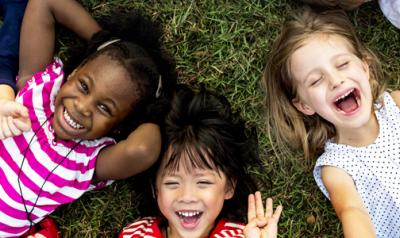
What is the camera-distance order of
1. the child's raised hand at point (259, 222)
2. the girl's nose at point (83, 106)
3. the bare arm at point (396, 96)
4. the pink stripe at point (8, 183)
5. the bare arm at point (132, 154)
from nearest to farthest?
the child's raised hand at point (259, 222) → the girl's nose at point (83, 106) → the bare arm at point (132, 154) → the pink stripe at point (8, 183) → the bare arm at point (396, 96)

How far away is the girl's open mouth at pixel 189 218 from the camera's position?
2658 mm

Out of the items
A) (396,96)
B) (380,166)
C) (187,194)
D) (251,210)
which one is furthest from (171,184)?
(396,96)

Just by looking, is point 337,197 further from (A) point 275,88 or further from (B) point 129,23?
(B) point 129,23

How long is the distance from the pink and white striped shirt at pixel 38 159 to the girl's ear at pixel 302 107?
94 centimetres

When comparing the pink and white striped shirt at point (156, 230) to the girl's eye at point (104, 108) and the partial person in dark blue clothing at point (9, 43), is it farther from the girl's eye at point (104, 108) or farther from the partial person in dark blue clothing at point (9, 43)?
the partial person in dark blue clothing at point (9, 43)

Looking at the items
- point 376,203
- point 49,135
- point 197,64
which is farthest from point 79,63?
point 376,203

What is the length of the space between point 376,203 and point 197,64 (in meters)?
1.09

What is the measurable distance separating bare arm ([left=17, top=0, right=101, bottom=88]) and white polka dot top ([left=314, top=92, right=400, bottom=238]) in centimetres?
131

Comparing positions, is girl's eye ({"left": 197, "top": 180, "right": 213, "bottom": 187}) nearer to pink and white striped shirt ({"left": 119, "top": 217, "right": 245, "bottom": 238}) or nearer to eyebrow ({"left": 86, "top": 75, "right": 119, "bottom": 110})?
pink and white striped shirt ({"left": 119, "top": 217, "right": 245, "bottom": 238})

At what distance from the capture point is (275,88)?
293cm

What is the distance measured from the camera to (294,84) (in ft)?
9.12

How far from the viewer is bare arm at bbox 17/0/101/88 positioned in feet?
9.12

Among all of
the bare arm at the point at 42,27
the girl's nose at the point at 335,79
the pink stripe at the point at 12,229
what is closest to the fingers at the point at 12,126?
the bare arm at the point at 42,27

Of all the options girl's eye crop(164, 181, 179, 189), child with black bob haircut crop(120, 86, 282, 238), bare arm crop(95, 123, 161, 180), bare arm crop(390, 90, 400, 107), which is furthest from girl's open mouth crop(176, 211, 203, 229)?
bare arm crop(390, 90, 400, 107)
